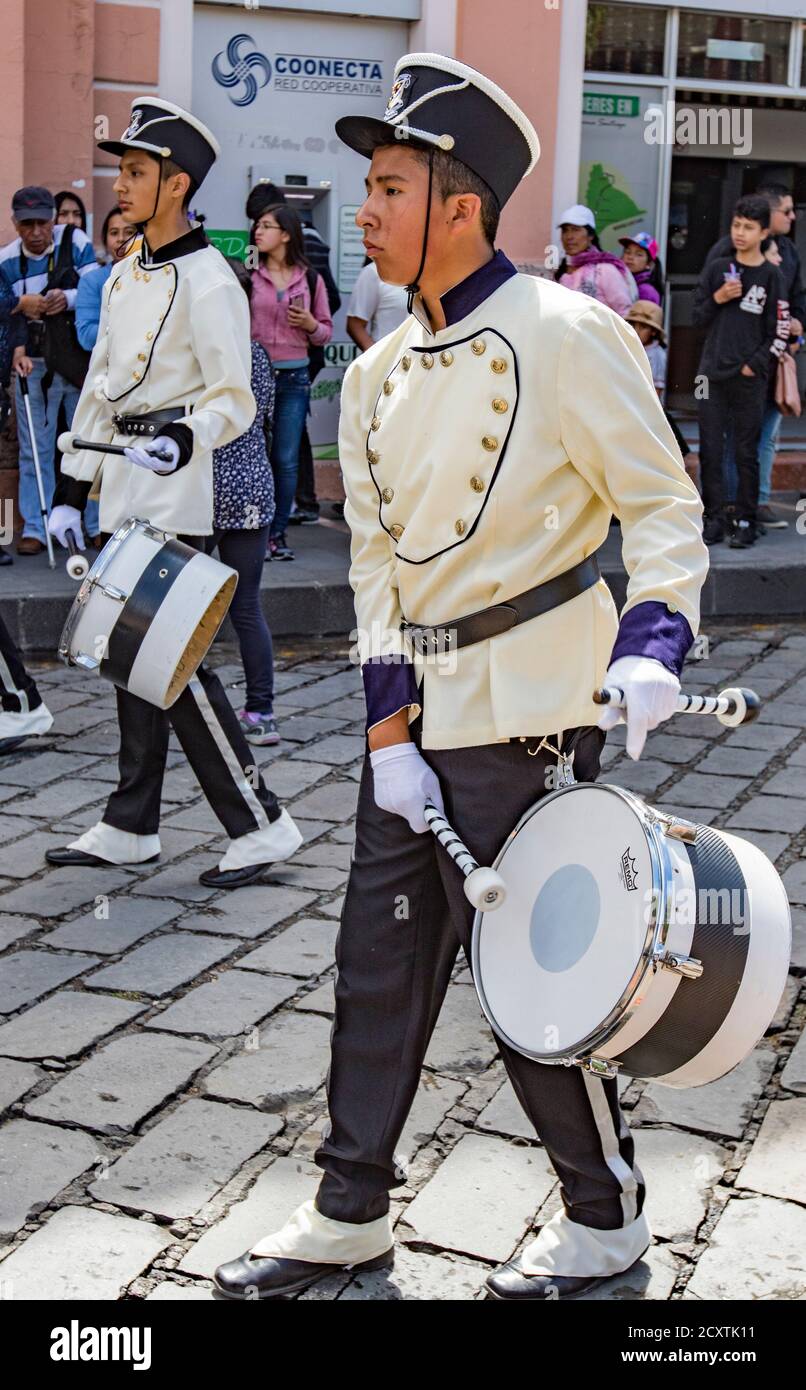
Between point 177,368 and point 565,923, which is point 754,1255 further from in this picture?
point 177,368

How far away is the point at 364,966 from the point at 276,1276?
0.53 m

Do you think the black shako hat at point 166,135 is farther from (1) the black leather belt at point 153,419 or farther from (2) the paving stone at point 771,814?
(2) the paving stone at point 771,814

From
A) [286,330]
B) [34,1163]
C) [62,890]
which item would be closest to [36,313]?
[286,330]

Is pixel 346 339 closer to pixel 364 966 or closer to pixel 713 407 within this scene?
pixel 713 407

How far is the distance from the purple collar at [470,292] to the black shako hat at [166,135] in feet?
7.36

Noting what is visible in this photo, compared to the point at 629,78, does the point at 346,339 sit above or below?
below

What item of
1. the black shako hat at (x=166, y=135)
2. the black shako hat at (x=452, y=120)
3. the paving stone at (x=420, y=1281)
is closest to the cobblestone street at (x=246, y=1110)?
the paving stone at (x=420, y=1281)

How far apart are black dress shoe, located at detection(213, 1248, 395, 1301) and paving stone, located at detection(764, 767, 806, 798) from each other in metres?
3.37

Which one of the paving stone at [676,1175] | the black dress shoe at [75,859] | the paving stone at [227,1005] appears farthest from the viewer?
the black dress shoe at [75,859]

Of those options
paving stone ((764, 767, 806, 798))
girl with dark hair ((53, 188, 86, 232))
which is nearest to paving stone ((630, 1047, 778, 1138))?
paving stone ((764, 767, 806, 798))

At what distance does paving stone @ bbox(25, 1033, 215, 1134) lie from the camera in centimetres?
362

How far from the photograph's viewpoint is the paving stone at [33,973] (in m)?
4.23

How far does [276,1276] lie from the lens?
299 cm

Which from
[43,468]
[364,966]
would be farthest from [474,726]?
[43,468]
